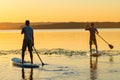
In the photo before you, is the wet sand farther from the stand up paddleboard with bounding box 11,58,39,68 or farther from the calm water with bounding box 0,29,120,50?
the calm water with bounding box 0,29,120,50

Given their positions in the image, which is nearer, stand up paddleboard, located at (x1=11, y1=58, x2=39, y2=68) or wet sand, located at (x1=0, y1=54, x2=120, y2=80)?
wet sand, located at (x1=0, y1=54, x2=120, y2=80)

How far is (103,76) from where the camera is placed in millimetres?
15859

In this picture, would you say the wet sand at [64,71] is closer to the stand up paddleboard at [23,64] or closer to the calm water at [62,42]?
the stand up paddleboard at [23,64]

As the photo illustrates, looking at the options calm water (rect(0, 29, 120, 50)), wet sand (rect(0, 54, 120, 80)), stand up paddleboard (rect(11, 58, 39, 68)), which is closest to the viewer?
wet sand (rect(0, 54, 120, 80))

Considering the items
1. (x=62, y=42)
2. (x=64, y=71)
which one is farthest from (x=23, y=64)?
(x=62, y=42)

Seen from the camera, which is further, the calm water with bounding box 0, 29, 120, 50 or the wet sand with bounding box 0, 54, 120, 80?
the calm water with bounding box 0, 29, 120, 50

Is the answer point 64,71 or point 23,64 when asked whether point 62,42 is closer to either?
point 23,64

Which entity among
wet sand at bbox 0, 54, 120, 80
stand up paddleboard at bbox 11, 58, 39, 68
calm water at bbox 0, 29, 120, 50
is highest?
calm water at bbox 0, 29, 120, 50

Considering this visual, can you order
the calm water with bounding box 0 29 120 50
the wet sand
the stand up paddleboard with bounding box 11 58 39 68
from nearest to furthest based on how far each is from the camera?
1. the wet sand
2. the stand up paddleboard with bounding box 11 58 39 68
3. the calm water with bounding box 0 29 120 50

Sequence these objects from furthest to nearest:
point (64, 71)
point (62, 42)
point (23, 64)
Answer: point (62, 42) < point (23, 64) < point (64, 71)

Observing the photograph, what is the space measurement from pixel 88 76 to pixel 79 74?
0.78 meters

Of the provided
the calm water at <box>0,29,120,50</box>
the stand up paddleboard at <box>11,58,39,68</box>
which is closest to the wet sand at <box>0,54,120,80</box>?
the stand up paddleboard at <box>11,58,39,68</box>

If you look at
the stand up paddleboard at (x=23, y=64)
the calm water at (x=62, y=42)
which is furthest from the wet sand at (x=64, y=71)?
the calm water at (x=62, y=42)

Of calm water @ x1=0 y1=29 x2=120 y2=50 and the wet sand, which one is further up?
calm water @ x1=0 y1=29 x2=120 y2=50
